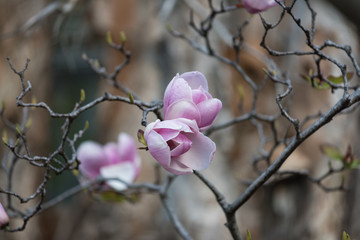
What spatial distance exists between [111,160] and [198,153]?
0.49 metres

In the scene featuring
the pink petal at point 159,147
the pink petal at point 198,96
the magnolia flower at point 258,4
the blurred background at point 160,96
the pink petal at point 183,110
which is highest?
the magnolia flower at point 258,4

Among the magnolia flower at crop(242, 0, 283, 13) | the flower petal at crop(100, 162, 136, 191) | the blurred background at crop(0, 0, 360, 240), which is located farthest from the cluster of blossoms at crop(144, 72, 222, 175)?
the blurred background at crop(0, 0, 360, 240)

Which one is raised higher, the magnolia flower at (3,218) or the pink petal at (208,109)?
the pink petal at (208,109)

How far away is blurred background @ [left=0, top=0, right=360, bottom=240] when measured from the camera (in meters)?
1.65

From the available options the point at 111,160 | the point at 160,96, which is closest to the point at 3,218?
the point at 111,160

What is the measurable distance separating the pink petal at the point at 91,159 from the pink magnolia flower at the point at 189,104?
18.3 inches

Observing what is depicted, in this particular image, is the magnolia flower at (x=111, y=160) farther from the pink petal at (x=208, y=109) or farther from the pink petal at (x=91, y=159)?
the pink petal at (x=208, y=109)

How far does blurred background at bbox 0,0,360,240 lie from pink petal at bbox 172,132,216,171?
39.3 inches

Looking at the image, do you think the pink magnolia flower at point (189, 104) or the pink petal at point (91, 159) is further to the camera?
the pink petal at point (91, 159)

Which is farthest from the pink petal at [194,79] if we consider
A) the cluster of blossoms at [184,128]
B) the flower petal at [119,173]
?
the flower petal at [119,173]

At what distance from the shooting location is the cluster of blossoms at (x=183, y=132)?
45 centimetres

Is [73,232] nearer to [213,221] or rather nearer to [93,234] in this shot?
[93,234]

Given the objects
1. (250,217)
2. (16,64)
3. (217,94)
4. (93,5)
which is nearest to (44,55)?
(16,64)

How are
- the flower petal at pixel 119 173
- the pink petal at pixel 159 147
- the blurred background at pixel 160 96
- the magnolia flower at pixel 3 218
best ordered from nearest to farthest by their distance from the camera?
the pink petal at pixel 159 147 < the magnolia flower at pixel 3 218 < the flower petal at pixel 119 173 < the blurred background at pixel 160 96
